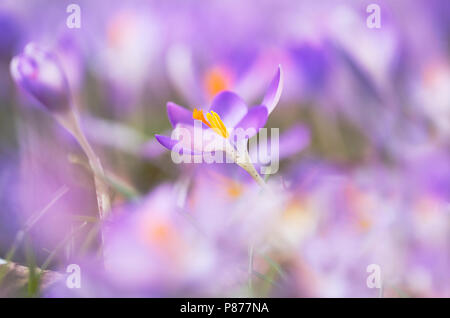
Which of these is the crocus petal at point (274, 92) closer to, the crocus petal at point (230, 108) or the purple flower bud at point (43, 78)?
the crocus petal at point (230, 108)

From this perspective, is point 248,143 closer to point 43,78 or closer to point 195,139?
point 195,139

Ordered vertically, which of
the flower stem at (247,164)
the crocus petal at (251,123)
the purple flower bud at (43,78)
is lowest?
the flower stem at (247,164)

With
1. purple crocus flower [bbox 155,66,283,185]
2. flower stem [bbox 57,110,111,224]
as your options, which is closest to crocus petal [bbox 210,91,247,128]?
purple crocus flower [bbox 155,66,283,185]

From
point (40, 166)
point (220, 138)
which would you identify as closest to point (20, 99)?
point (40, 166)

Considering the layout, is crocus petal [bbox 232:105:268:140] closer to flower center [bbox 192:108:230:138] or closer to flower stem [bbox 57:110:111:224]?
flower center [bbox 192:108:230:138]

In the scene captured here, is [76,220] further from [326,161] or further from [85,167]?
[326,161]

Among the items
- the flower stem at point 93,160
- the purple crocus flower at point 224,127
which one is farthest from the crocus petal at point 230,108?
the flower stem at point 93,160
